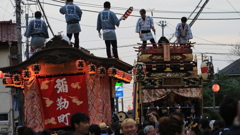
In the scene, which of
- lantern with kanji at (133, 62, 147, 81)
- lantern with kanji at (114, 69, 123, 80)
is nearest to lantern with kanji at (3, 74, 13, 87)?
lantern with kanji at (114, 69, 123, 80)

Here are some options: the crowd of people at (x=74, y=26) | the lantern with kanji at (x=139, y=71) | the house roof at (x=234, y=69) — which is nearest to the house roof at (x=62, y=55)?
the crowd of people at (x=74, y=26)

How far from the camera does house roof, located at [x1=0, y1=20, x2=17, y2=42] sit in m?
37.4

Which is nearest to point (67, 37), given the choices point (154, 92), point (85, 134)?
point (154, 92)

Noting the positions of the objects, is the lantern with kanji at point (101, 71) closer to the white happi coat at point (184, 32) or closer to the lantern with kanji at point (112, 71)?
the lantern with kanji at point (112, 71)

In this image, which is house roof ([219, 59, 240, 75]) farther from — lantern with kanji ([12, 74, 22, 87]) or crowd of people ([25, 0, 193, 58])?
lantern with kanji ([12, 74, 22, 87])

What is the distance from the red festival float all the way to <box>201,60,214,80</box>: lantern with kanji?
16.8ft

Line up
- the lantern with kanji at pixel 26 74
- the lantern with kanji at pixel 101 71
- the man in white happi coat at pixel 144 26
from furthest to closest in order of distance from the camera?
1. the man in white happi coat at pixel 144 26
2. the lantern with kanji at pixel 26 74
3. the lantern with kanji at pixel 101 71

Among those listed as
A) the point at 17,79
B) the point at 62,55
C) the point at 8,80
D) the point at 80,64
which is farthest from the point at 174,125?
the point at 8,80

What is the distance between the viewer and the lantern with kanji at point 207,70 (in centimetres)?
2391

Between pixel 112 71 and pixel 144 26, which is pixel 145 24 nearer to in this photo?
pixel 144 26

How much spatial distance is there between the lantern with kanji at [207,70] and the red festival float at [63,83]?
16.8 feet

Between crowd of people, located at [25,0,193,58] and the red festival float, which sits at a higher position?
crowd of people, located at [25,0,193,58]

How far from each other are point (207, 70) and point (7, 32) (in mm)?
18368

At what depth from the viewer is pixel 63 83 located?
19531 mm
